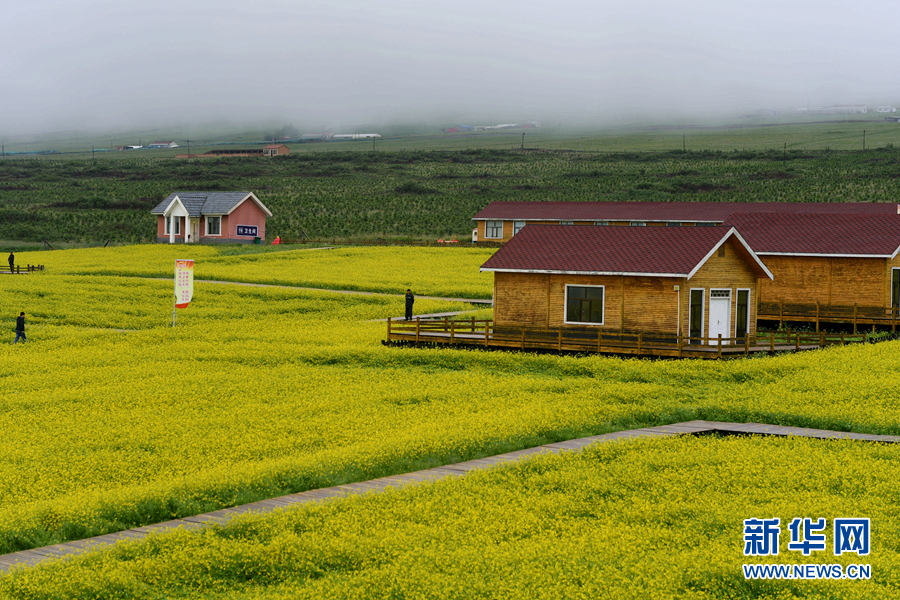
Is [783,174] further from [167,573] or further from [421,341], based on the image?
[167,573]

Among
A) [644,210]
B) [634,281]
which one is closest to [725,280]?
[634,281]

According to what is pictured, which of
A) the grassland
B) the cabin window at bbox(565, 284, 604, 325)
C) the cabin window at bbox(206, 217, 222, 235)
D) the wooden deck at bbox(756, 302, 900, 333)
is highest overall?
the grassland

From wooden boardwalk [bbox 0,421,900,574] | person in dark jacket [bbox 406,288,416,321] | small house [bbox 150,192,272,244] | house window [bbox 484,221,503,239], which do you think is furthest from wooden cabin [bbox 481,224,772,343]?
small house [bbox 150,192,272,244]

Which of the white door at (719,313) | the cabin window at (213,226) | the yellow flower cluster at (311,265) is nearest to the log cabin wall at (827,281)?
the white door at (719,313)

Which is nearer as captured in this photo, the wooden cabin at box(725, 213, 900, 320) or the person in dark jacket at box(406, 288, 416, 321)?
the wooden cabin at box(725, 213, 900, 320)

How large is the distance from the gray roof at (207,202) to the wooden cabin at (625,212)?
2367cm

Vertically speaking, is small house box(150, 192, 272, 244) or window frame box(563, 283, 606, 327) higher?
small house box(150, 192, 272, 244)

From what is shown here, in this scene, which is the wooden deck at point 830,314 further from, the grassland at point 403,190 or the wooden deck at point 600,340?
the grassland at point 403,190

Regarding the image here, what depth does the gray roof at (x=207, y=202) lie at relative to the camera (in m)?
89.3

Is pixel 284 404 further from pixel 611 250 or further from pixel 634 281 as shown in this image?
pixel 611 250

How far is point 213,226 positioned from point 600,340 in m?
62.5

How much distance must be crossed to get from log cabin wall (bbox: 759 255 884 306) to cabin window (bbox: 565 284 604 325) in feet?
41.9

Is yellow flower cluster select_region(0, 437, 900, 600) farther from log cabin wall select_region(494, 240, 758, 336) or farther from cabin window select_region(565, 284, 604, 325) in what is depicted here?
cabin window select_region(565, 284, 604, 325)

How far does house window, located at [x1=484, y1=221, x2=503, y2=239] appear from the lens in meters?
91.9
